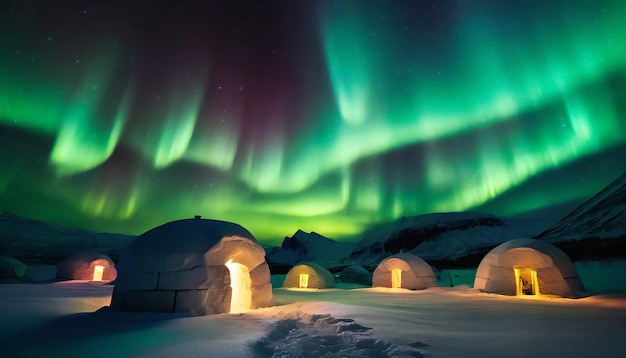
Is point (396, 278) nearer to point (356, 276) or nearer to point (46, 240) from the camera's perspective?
point (356, 276)

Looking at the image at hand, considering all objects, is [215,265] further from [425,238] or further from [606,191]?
[425,238]

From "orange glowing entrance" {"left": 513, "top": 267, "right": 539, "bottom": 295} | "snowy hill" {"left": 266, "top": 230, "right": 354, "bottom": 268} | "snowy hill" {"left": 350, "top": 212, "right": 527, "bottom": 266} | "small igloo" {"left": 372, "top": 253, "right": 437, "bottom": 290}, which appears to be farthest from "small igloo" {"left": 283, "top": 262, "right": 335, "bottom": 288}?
"snowy hill" {"left": 266, "top": 230, "right": 354, "bottom": 268}

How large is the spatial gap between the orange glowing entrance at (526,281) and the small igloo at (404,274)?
5.67 m

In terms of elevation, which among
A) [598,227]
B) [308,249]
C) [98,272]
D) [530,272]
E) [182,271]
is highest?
[598,227]

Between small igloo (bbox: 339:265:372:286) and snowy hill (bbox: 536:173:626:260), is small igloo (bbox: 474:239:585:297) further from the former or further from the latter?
snowy hill (bbox: 536:173:626:260)

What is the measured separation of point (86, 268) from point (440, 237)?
8395cm

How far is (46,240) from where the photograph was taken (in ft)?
238

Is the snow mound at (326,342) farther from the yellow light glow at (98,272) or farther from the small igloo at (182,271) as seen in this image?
the yellow light glow at (98,272)

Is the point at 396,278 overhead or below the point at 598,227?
below

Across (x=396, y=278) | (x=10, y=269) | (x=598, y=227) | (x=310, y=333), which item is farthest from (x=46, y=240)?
(x=598, y=227)

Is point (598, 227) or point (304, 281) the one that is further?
point (598, 227)

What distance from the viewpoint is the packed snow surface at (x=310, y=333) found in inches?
169

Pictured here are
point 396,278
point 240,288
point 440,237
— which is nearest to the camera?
point 240,288

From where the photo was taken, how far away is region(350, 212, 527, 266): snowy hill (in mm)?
79125
